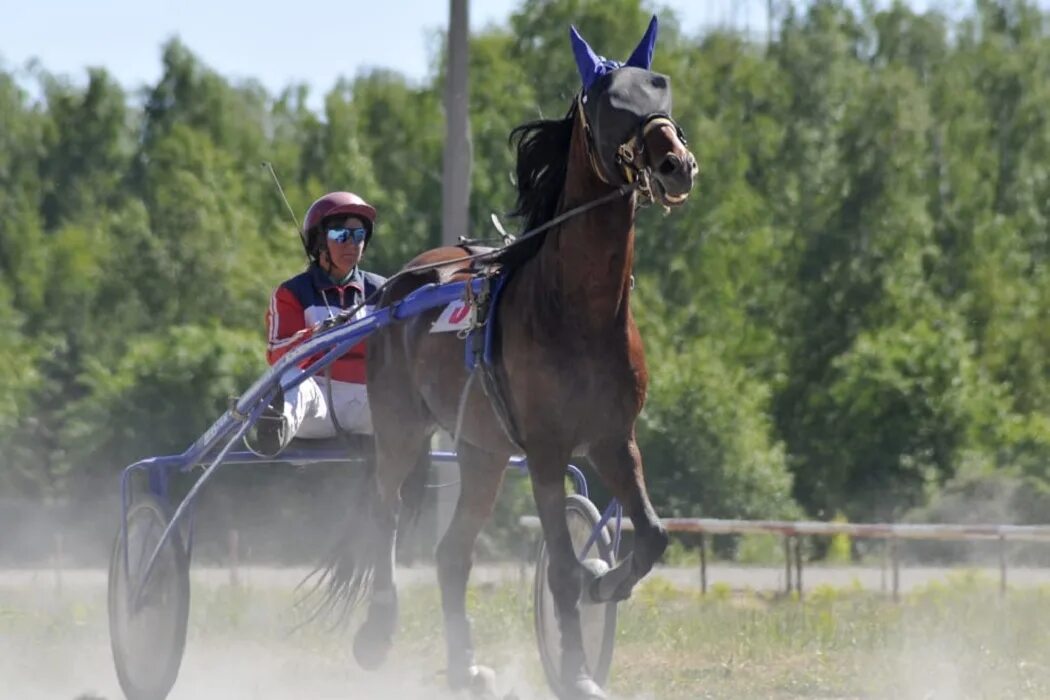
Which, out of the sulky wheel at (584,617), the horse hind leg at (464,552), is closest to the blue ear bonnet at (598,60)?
the horse hind leg at (464,552)

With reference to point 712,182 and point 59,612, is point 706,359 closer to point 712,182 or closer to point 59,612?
point 712,182

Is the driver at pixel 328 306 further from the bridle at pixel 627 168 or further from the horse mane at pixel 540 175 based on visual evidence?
the bridle at pixel 627 168

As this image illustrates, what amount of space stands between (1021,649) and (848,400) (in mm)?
11947

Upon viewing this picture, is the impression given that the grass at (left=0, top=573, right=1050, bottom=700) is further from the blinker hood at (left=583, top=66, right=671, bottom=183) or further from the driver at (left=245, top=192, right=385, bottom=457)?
the blinker hood at (left=583, top=66, right=671, bottom=183)

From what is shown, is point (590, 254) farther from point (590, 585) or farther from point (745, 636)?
point (745, 636)

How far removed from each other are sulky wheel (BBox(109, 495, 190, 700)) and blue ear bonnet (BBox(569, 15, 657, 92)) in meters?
2.57

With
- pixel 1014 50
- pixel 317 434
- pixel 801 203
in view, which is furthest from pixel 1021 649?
pixel 1014 50

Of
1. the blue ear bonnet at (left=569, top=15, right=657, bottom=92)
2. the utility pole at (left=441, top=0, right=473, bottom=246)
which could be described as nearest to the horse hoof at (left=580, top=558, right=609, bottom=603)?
the blue ear bonnet at (left=569, top=15, right=657, bottom=92)

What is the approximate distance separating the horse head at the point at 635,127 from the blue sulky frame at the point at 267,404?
0.90 metres

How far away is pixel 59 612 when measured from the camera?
1037cm

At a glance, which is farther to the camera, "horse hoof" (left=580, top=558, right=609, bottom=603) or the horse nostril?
"horse hoof" (left=580, top=558, right=609, bottom=603)

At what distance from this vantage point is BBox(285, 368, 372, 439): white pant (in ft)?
23.9

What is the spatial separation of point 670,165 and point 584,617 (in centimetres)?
242

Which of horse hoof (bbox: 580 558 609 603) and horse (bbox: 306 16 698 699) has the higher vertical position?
horse (bbox: 306 16 698 699)
